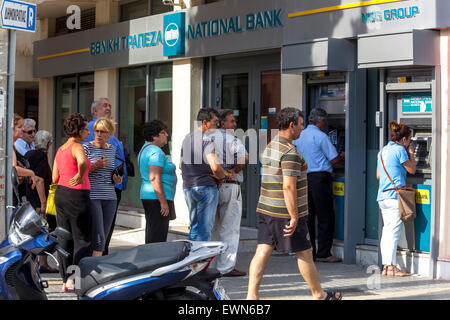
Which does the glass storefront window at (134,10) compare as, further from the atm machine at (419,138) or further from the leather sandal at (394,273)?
the leather sandal at (394,273)

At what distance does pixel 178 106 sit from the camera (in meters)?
12.8

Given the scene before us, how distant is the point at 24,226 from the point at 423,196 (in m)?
5.56

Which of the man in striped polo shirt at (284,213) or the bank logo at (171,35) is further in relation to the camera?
the bank logo at (171,35)

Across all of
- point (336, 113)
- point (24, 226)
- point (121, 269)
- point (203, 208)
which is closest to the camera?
point (121, 269)

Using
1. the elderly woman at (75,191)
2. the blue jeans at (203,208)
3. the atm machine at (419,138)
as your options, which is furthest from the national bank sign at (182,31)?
the elderly woman at (75,191)

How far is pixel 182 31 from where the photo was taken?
12.5m

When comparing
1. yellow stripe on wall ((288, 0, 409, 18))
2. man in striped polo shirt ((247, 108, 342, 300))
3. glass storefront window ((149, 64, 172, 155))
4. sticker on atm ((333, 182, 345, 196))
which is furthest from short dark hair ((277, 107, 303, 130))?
glass storefront window ((149, 64, 172, 155))

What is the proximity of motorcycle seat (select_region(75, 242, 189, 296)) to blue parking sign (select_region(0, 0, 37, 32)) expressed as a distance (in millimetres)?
3209

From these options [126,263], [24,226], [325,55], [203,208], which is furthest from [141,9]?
[126,263]

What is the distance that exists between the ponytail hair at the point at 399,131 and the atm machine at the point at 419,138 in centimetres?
27

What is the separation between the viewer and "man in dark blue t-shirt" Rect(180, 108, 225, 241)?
27.2ft

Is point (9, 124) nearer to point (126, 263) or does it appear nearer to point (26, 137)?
point (26, 137)

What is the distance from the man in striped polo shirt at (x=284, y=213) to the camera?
6809 millimetres

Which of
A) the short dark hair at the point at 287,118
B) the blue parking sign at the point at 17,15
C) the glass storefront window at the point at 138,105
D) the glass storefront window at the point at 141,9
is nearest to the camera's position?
the short dark hair at the point at 287,118
